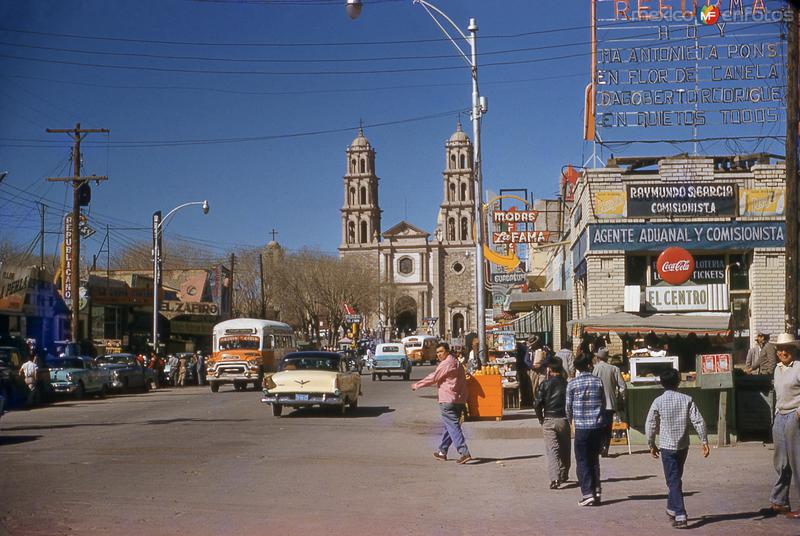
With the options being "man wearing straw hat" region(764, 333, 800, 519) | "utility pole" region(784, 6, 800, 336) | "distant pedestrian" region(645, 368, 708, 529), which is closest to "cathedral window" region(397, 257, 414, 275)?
"utility pole" region(784, 6, 800, 336)

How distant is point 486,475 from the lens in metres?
12.6

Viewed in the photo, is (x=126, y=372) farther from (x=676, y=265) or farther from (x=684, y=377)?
(x=684, y=377)

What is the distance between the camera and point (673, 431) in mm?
9141

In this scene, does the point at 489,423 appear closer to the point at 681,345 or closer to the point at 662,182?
the point at 681,345

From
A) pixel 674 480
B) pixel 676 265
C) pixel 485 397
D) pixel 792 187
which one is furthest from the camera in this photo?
pixel 676 265

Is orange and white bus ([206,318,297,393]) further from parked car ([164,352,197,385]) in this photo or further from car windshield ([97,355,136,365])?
parked car ([164,352,197,385])

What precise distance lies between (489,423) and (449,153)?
11756 cm

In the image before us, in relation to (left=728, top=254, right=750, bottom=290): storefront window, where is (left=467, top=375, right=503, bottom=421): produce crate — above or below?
below

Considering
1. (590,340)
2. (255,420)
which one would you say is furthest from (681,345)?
(255,420)

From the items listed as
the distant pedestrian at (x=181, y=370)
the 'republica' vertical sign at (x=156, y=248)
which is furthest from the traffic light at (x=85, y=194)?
the distant pedestrian at (x=181, y=370)

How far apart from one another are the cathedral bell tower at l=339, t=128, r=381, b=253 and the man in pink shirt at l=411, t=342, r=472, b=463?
120630mm

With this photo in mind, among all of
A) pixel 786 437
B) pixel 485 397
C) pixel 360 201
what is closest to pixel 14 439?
pixel 485 397

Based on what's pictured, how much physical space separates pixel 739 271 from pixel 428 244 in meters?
110

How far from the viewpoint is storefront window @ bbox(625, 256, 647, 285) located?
26141 millimetres
